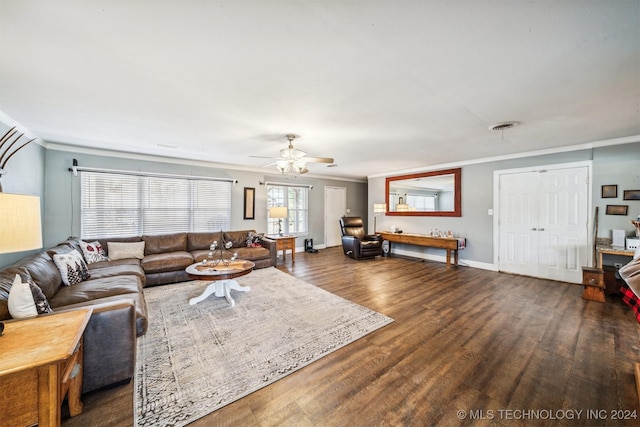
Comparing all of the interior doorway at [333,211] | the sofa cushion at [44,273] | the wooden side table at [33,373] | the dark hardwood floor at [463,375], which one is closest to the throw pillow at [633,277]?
→ the dark hardwood floor at [463,375]

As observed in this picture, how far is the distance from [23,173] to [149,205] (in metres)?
1.80

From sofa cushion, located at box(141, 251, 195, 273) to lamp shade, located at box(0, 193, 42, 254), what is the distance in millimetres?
2934

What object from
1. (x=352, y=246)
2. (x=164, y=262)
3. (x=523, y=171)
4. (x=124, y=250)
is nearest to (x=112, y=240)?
(x=124, y=250)

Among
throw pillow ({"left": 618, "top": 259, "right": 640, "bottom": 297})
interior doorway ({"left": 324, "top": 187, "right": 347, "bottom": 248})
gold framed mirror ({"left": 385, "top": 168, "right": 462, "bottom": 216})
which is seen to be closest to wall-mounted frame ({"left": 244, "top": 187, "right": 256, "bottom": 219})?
interior doorway ({"left": 324, "top": 187, "right": 347, "bottom": 248})

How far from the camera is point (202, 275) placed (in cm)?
293

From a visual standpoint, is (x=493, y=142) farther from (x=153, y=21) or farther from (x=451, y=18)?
(x=153, y=21)

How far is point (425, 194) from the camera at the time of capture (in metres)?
6.34

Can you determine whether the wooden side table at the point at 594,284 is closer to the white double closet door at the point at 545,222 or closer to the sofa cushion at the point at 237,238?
the white double closet door at the point at 545,222

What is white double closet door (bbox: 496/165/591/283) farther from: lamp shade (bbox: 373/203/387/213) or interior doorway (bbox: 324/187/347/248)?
interior doorway (bbox: 324/187/347/248)

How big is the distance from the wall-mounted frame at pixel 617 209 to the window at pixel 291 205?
6.15m

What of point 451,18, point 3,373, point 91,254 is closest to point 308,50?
point 451,18

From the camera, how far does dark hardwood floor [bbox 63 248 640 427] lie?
148 cm

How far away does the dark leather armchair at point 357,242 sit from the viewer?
5934 mm

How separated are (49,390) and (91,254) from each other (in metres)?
3.50
